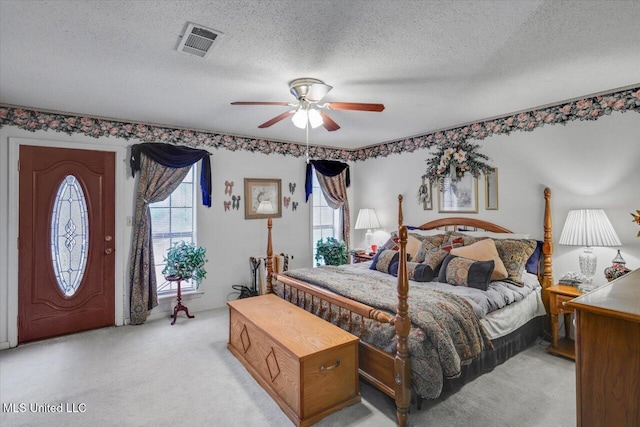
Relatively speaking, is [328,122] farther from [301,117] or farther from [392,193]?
[392,193]

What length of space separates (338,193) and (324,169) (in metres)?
0.50

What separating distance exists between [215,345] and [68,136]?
277 cm

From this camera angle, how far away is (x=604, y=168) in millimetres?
3105

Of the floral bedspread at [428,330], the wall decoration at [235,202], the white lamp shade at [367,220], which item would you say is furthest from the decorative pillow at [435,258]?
the wall decoration at [235,202]

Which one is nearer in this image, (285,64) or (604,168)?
(285,64)

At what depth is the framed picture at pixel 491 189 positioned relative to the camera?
3918 millimetres

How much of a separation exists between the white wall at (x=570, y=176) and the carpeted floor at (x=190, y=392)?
3.88ft

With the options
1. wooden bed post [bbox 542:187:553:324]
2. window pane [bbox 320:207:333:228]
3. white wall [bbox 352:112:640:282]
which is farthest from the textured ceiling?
window pane [bbox 320:207:333:228]

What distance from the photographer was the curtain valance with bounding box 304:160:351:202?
530 centimetres

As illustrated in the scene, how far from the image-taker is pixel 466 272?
3.11 m

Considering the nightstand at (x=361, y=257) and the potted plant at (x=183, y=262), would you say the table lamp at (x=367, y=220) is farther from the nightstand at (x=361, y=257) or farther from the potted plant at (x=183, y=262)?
the potted plant at (x=183, y=262)

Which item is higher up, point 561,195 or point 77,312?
point 561,195

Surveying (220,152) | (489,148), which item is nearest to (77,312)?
(220,152)

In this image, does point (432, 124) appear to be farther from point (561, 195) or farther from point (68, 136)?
point (68, 136)
